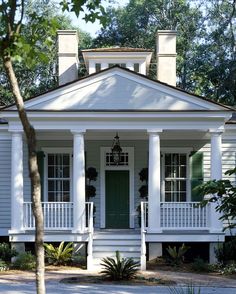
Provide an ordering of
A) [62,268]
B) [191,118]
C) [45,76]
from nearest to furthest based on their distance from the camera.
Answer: [62,268]
[191,118]
[45,76]

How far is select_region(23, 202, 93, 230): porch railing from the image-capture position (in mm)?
15844

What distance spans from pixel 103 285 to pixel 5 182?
6.70 metres

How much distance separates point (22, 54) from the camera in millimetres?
5582

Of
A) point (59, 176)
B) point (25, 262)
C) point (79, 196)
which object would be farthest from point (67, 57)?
point (25, 262)

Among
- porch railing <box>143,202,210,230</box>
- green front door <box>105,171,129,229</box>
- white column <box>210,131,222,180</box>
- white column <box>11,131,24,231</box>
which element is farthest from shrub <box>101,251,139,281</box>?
green front door <box>105,171,129,229</box>

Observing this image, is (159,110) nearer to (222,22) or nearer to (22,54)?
(22,54)

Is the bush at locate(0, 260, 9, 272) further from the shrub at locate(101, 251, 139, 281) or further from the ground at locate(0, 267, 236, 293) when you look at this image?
the shrub at locate(101, 251, 139, 281)

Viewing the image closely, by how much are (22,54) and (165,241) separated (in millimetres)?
10850

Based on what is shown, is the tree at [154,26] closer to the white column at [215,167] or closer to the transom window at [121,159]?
the transom window at [121,159]

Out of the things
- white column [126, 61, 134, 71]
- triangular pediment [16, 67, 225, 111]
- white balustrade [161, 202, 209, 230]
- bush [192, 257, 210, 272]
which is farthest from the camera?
white column [126, 61, 134, 71]

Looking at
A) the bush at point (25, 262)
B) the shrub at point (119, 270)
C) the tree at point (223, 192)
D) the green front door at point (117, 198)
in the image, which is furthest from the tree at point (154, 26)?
the tree at point (223, 192)

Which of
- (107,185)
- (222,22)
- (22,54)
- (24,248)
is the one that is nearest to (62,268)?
(24,248)

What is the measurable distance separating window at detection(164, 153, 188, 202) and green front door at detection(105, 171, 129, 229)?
1.31 m

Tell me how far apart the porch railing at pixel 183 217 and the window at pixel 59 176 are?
3.09m
